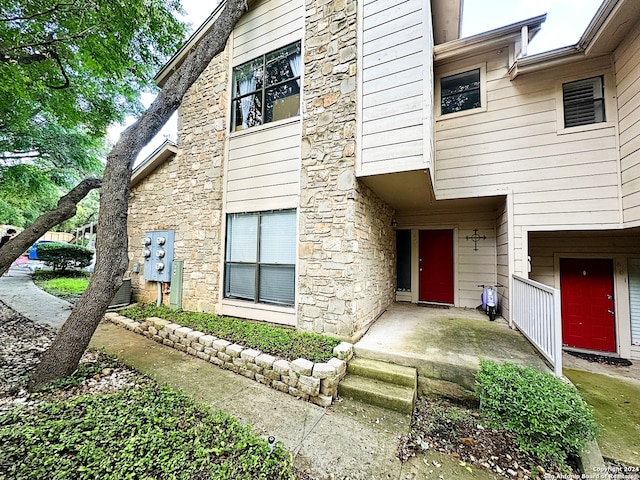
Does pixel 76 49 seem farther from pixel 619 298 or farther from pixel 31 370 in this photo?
pixel 619 298

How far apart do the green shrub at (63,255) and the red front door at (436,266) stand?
14568 mm

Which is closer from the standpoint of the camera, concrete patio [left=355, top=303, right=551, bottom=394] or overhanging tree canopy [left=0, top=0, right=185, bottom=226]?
concrete patio [left=355, top=303, right=551, bottom=394]

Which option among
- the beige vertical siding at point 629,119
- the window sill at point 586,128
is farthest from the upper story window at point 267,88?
the beige vertical siding at point 629,119

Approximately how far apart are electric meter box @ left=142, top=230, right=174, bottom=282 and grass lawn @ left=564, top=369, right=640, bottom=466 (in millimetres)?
7213

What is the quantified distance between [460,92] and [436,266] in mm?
4117

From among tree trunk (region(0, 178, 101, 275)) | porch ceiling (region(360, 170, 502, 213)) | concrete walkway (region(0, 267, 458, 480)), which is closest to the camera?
concrete walkway (region(0, 267, 458, 480))

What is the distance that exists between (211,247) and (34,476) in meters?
3.96

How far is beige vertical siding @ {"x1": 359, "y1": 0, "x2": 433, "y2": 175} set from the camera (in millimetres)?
3605

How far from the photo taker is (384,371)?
3176 millimetres

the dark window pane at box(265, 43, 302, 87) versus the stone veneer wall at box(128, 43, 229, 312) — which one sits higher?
the dark window pane at box(265, 43, 302, 87)

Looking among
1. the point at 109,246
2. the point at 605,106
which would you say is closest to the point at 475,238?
the point at 605,106

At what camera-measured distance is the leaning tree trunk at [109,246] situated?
2.97 meters

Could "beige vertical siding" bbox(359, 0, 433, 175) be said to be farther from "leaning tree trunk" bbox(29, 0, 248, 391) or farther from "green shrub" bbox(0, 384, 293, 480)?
"green shrub" bbox(0, 384, 293, 480)

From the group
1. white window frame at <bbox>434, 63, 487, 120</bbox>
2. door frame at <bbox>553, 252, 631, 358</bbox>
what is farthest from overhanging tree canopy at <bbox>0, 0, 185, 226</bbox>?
door frame at <bbox>553, 252, 631, 358</bbox>
